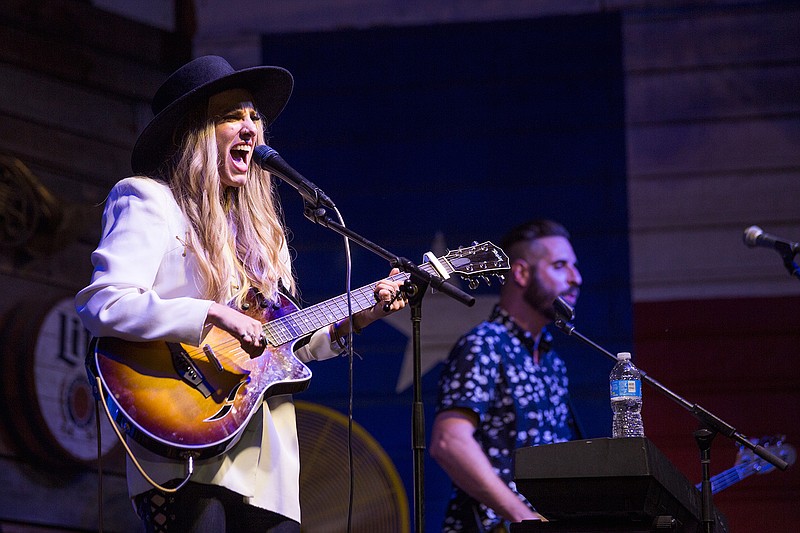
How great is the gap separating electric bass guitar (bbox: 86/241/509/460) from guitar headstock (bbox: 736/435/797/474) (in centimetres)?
222

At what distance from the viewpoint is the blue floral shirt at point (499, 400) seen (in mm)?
4309

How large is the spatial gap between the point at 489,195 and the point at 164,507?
3.18 meters

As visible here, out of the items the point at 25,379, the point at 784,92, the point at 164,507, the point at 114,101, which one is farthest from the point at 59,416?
the point at 784,92

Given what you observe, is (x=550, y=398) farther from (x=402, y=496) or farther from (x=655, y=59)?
(x=655, y=59)

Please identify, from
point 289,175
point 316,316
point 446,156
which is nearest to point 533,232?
point 446,156

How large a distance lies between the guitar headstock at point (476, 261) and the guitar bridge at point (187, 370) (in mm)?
836

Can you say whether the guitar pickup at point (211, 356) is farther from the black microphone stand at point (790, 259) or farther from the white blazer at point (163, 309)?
the black microphone stand at point (790, 259)

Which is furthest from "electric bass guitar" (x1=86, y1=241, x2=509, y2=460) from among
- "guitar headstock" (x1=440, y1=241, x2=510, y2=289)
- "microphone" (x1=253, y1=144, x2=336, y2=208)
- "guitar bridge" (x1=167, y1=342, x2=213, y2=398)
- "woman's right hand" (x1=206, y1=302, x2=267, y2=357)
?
"guitar headstock" (x1=440, y1=241, x2=510, y2=289)

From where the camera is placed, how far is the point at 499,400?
4430 millimetres

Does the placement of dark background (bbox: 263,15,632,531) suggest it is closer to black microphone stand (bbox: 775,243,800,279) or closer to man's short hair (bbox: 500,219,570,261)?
man's short hair (bbox: 500,219,570,261)

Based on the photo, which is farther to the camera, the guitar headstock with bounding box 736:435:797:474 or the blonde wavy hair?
the guitar headstock with bounding box 736:435:797:474

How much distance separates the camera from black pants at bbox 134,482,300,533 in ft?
8.34

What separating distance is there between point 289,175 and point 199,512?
0.86 meters

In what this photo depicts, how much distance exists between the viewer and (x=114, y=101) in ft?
17.8
